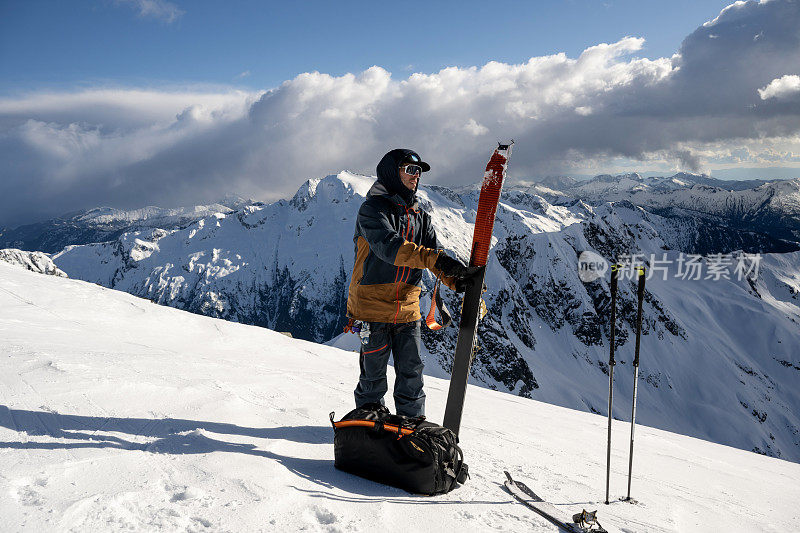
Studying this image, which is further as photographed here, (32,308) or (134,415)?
(32,308)

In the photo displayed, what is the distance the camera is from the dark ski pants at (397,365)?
4332 millimetres

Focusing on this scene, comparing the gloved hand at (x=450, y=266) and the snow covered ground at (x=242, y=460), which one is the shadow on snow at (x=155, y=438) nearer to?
the snow covered ground at (x=242, y=460)

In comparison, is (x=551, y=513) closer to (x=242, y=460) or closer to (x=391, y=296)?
(x=391, y=296)

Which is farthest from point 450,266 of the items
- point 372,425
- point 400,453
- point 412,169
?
point 400,453

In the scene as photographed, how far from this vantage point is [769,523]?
406 centimetres

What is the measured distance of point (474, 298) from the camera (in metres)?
4.20

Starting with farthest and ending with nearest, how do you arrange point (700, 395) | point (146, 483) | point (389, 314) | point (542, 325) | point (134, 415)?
point (542, 325), point (700, 395), point (389, 314), point (134, 415), point (146, 483)

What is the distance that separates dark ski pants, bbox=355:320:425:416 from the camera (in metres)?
4.33

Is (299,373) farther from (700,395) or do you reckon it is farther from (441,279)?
(700,395)

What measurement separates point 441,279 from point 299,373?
424cm

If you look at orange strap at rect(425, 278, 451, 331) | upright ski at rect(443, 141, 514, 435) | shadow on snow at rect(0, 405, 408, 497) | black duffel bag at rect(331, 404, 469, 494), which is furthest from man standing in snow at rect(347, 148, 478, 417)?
shadow on snow at rect(0, 405, 408, 497)

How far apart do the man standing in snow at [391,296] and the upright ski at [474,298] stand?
10.4 inches

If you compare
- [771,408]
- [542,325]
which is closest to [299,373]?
[542,325]

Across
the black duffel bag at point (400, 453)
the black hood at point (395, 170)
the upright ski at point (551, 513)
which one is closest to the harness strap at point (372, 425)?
the black duffel bag at point (400, 453)
